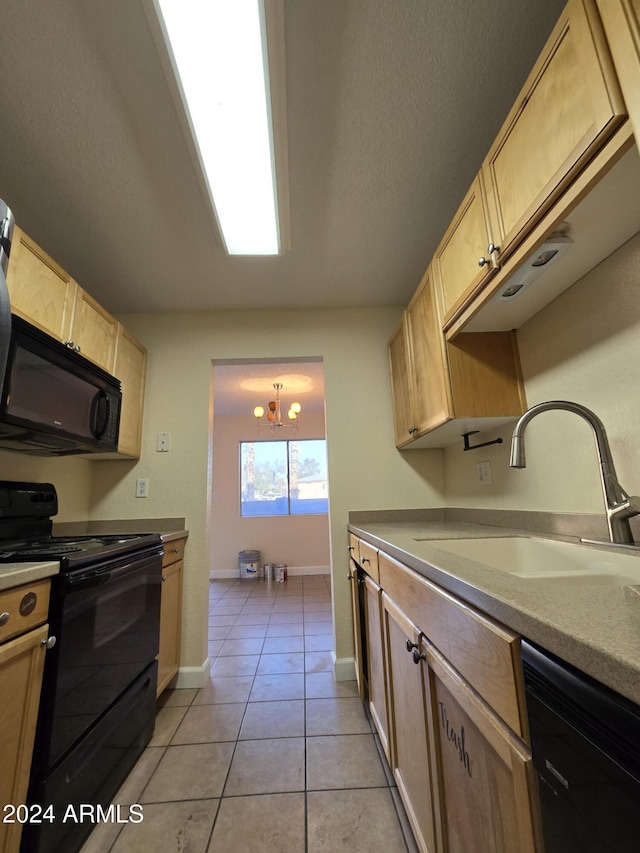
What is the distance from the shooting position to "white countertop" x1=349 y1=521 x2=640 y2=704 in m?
0.34

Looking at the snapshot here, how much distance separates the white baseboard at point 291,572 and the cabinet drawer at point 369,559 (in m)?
3.61

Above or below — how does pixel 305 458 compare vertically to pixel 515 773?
above

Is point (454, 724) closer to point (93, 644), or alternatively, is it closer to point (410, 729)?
point (410, 729)

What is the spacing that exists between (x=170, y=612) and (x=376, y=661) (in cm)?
114

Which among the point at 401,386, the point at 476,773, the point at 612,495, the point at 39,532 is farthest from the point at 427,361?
the point at 39,532

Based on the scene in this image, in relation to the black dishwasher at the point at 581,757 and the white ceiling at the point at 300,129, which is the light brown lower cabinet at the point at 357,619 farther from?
the white ceiling at the point at 300,129

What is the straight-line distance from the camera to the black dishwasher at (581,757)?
1.03 ft

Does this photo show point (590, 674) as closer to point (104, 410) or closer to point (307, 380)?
point (104, 410)

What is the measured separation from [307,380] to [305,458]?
176 cm

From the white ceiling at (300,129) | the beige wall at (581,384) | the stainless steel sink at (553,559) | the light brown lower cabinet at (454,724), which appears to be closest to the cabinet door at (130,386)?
the white ceiling at (300,129)

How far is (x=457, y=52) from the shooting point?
105 cm

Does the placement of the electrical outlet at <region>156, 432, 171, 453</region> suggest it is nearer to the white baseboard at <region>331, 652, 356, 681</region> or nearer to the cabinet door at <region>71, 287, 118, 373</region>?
the cabinet door at <region>71, 287, 118, 373</region>

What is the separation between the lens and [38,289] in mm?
1407

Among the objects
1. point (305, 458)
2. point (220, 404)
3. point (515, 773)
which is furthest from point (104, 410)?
point (305, 458)
